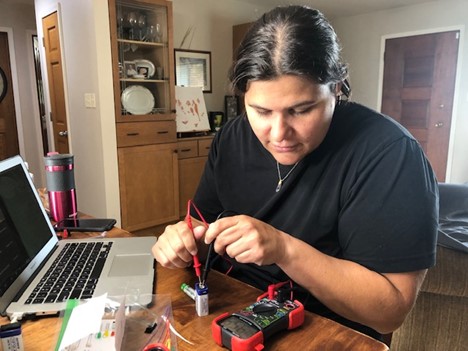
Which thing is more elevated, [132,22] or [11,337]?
[132,22]

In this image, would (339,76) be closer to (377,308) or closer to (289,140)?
(289,140)

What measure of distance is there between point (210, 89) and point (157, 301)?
12.7 ft

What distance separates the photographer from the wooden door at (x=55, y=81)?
352 cm

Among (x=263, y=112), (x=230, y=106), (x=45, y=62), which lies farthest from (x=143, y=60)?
(x=263, y=112)

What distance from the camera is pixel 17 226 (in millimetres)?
875

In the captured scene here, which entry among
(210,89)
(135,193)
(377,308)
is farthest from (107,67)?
(377,308)

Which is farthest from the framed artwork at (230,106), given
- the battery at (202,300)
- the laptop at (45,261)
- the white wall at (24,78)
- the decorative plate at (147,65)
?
the battery at (202,300)

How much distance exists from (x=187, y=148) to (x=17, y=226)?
2844 mm

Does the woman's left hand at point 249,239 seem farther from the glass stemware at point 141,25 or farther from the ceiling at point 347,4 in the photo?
the ceiling at point 347,4

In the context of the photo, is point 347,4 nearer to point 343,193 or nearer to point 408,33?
point 408,33

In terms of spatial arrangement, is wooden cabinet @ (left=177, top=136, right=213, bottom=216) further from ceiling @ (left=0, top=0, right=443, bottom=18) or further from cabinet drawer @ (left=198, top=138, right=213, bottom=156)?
ceiling @ (left=0, top=0, right=443, bottom=18)

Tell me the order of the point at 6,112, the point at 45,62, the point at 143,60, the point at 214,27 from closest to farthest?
1. the point at 143,60
2. the point at 45,62
3. the point at 214,27
4. the point at 6,112

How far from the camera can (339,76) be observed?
2.63 feet

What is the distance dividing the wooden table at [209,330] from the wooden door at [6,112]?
463 centimetres
